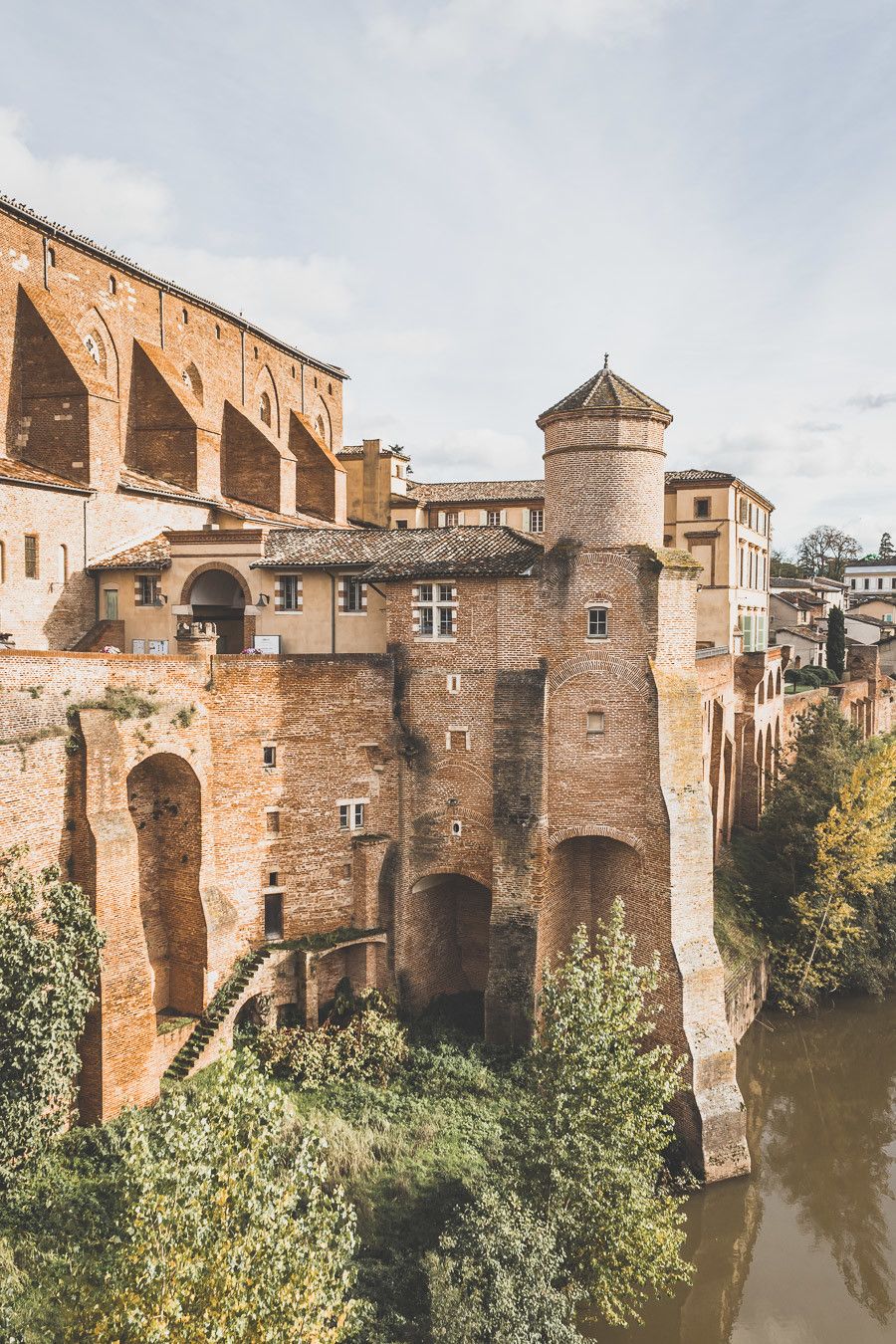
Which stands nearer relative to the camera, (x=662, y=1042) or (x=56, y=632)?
(x=662, y=1042)

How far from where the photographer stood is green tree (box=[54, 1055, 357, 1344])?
34.1 feet

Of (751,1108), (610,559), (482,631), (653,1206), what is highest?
(610,559)

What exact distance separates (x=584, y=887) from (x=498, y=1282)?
1181 centimetres

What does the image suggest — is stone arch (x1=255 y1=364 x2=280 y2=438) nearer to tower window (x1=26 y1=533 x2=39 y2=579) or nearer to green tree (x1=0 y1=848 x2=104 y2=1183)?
tower window (x1=26 y1=533 x2=39 y2=579)

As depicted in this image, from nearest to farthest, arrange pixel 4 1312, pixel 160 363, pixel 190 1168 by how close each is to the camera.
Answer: pixel 190 1168 < pixel 4 1312 < pixel 160 363

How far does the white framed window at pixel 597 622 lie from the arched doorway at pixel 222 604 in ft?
34.8

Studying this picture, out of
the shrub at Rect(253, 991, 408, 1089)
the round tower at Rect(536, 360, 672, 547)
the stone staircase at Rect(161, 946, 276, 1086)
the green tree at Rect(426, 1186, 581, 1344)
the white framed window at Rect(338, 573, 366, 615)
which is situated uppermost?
the round tower at Rect(536, 360, 672, 547)

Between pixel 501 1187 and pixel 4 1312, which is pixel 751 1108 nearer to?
pixel 501 1187

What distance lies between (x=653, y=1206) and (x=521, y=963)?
748cm

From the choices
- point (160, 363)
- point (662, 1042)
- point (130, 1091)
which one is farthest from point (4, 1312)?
point (160, 363)

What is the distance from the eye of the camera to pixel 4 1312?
13.1 m

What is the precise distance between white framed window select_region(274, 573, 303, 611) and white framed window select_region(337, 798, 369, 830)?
6.11 m

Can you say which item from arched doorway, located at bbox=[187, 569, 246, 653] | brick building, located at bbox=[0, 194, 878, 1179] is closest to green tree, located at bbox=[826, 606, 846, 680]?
brick building, located at bbox=[0, 194, 878, 1179]

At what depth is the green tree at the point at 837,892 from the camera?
1222 inches
